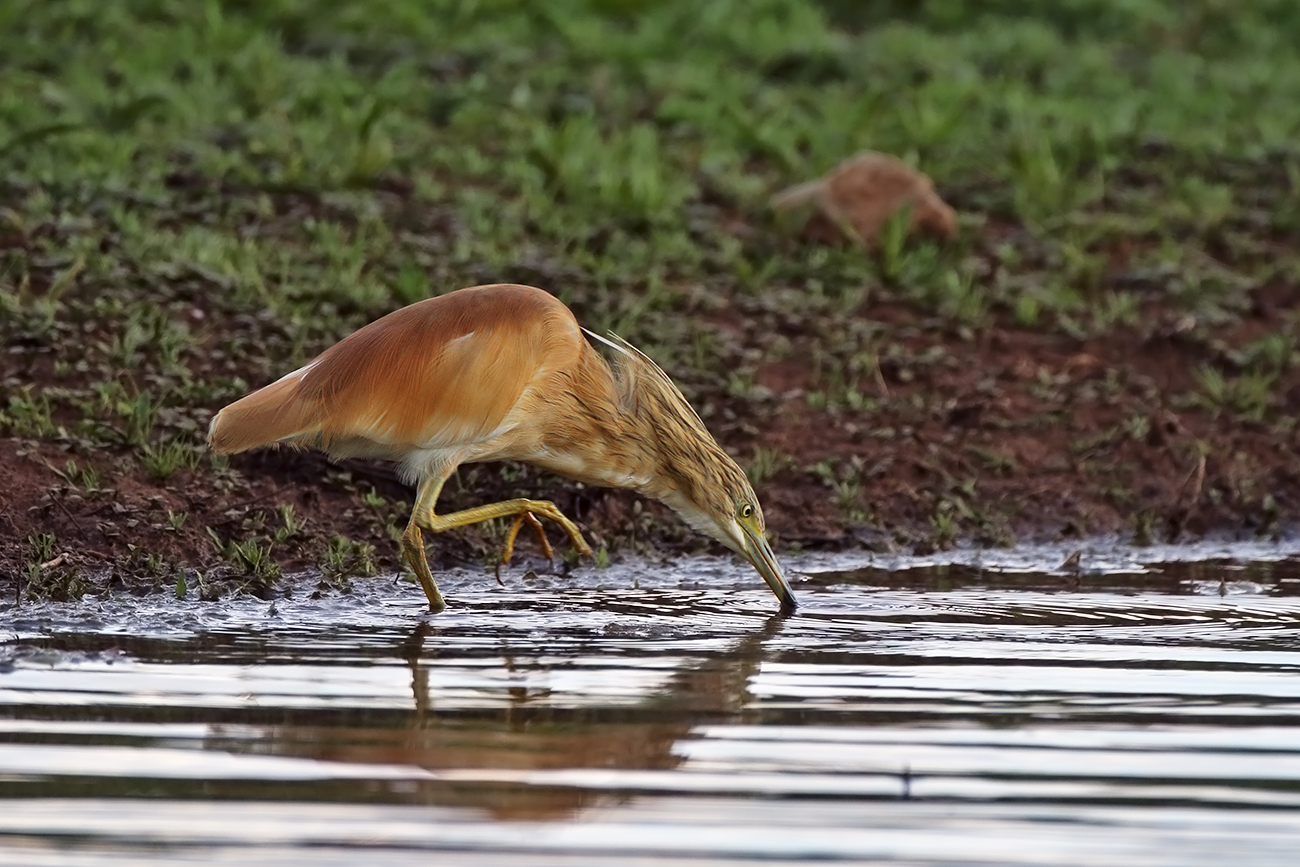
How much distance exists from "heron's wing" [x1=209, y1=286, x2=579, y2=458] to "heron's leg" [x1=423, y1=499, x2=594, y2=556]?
24 centimetres

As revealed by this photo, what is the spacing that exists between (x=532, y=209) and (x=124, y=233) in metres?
1.92

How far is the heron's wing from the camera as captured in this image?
634 centimetres

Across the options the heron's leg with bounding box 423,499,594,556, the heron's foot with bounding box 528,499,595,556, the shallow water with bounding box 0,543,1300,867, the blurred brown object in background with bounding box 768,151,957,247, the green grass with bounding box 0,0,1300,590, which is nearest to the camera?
the shallow water with bounding box 0,543,1300,867

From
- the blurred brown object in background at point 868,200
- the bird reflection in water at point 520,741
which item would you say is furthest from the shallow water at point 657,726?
the blurred brown object in background at point 868,200

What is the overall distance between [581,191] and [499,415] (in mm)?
3695

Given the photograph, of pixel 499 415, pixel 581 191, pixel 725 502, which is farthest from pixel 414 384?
pixel 581 191

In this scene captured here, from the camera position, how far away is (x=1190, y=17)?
14.9m

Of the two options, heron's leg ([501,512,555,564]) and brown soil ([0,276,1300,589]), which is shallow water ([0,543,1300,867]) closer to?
heron's leg ([501,512,555,564])

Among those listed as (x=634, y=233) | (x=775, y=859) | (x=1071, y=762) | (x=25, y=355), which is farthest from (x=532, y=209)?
(x=775, y=859)

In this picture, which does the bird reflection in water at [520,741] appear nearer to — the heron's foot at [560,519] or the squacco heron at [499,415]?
the squacco heron at [499,415]

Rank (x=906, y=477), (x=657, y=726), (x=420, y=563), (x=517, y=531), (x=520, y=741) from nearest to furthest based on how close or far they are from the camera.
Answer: (x=520, y=741) < (x=657, y=726) < (x=420, y=563) < (x=517, y=531) < (x=906, y=477)

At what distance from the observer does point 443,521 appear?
21.5ft

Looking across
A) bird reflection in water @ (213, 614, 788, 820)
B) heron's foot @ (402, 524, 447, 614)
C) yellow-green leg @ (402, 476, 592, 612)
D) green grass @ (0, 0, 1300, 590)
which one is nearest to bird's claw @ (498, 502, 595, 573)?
yellow-green leg @ (402, 476, 592, 612)

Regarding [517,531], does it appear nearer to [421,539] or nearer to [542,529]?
[542,529]
